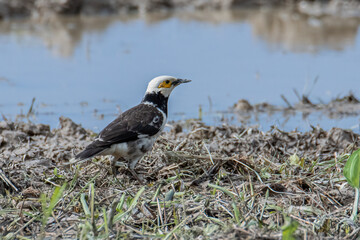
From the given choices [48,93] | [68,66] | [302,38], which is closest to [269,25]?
[302,38]

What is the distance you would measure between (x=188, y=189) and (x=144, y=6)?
12.3 meters

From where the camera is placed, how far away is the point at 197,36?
1252 cm

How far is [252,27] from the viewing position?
533 inches

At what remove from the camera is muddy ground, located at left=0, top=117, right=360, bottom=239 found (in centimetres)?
356

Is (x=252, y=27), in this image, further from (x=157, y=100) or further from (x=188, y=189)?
(x=188, y=189)

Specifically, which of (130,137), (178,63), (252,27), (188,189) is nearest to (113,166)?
(130,137)

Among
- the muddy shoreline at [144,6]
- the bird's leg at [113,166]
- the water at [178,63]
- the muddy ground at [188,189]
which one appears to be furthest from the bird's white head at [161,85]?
the muddy shoreline at [144,6]

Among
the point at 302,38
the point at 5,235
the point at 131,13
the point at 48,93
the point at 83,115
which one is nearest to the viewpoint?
the point at 5,235

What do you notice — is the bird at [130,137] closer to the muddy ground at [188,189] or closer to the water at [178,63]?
the muddy ground at [188,189]

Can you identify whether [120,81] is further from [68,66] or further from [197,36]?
[197,36]

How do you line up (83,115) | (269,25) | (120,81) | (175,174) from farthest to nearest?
(269,25) < (120,81) < (83,115) < (175,174)

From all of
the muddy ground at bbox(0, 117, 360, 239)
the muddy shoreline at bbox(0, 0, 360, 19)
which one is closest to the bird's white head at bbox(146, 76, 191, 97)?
the muddy ground at bbox(0, 117, 360, 239)

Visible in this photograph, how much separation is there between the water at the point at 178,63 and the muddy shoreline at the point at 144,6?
0.50 metres

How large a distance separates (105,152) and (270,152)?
155 centimetres
